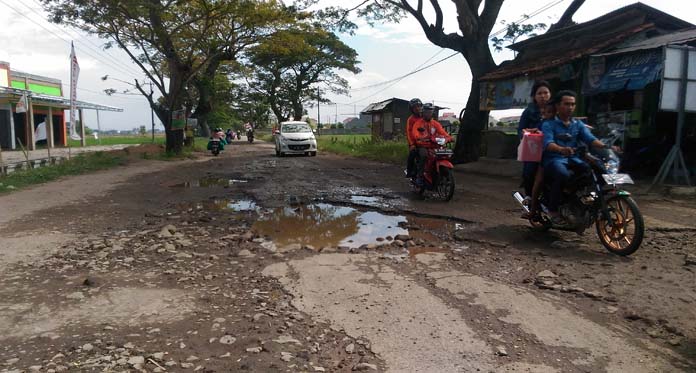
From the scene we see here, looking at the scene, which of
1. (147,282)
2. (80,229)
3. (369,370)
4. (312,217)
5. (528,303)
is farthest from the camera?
(312,217)

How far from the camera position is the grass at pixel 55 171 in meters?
9.78

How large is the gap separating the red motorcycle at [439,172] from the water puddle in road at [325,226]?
1.41m

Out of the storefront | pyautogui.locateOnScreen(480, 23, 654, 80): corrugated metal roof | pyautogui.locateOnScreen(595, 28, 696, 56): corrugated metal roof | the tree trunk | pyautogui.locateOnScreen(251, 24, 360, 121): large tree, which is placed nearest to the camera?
pyautogui.locateOnScreen(595, 28, 696, 56): corrugated metal roof

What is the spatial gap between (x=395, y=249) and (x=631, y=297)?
6.76ft

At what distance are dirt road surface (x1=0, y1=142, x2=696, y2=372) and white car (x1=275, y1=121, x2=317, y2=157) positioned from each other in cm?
1316

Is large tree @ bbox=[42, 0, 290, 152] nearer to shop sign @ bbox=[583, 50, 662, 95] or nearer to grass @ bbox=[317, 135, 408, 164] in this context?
grass @ bbox=[317, 135, 408, 164]

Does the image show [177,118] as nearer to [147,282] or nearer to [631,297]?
[147,282]

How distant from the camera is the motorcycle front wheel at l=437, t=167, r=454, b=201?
24.2 feet

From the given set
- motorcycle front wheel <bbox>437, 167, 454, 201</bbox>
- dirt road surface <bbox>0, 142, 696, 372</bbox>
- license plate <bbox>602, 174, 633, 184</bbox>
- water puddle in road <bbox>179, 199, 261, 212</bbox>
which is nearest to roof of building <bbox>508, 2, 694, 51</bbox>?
dirt road surface <bbox>0, 142, 696, 372</bbox>

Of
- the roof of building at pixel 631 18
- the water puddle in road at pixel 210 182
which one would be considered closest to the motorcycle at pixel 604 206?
the water puddle in road at pixel 210 182

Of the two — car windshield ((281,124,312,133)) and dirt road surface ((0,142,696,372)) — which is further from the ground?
car windshield ((281,124,312,133))

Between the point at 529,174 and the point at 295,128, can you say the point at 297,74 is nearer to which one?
the point at 295,128

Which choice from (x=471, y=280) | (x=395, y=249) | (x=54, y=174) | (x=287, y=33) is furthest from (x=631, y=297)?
(x=287, y=33)

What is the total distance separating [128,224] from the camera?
19.3 feet
